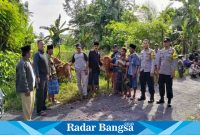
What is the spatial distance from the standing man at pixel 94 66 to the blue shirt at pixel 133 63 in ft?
3.37

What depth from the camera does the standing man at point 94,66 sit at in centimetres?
1282

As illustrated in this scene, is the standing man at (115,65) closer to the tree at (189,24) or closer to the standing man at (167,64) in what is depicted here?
the standing man at (167,64)

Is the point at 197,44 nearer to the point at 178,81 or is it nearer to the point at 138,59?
the point at 178,81

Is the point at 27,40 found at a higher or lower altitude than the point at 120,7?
lower

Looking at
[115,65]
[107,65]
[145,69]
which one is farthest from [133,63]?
[107,65]

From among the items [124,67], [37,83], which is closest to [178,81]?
[124,67]

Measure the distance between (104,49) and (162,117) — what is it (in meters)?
13.4

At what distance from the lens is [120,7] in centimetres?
3084

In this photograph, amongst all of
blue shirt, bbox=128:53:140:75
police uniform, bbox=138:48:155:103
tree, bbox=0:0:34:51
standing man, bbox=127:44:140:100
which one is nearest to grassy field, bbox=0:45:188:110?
standing man, bbox=127:44:140:100

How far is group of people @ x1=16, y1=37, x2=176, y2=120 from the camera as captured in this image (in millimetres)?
9391

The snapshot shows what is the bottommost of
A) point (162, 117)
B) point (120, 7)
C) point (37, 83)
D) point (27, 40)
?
point (162, 117)

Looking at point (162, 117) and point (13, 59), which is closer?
point (162, 117)

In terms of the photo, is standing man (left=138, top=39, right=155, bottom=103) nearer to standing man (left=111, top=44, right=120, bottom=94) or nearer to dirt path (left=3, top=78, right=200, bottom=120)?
dirt path (left=3, top=78, right=200, bottom=120)

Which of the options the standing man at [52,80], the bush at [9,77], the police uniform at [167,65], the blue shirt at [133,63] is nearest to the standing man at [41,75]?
the standing man at [52,80]
